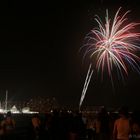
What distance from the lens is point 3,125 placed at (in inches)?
638

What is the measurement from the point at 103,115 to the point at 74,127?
169 cm

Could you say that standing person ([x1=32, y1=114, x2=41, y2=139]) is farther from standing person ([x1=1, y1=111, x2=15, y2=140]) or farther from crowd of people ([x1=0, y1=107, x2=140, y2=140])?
standing person ([x1=1, y1=111, x2=15, y2=140])

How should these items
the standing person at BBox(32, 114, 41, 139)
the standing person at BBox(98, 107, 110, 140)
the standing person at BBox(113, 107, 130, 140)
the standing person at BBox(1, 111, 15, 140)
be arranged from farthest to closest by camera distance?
the standing person at BBox(32, 114, 41, 139), the standing person at BBox(1, 111, 15, 140), the standing person at BBox(98, 107, 110, 140), the standing person at BBox(113, 107, 130, 140)

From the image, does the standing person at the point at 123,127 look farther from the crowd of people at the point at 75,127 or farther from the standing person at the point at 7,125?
the standing person at the point at 7,125

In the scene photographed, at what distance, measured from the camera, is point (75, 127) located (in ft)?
45.1

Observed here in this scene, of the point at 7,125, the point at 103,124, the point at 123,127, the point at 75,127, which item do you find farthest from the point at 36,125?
the point at 123,127

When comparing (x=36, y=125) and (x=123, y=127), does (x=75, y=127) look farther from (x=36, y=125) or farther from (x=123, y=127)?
(x=36, y=125)

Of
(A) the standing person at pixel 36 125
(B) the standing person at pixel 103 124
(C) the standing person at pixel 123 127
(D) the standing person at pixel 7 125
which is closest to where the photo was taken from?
(C) the standing person at pixel 123 127

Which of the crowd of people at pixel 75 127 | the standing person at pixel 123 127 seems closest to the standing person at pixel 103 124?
the crowd of people at pixel 75 127

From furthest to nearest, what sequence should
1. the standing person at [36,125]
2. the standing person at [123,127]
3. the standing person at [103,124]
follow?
1. the standing person at [36,125]
2. the standing person at [103,124]
3. the standing person at [123,127]

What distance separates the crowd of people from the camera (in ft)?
38.9

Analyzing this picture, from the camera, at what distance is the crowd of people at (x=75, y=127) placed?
1186cm

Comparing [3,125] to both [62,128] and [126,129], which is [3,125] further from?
[126,129]

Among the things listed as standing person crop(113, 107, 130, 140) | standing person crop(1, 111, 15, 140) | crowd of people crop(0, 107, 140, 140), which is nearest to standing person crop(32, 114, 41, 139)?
crowd of people crop(0, 107, 140, 140)
